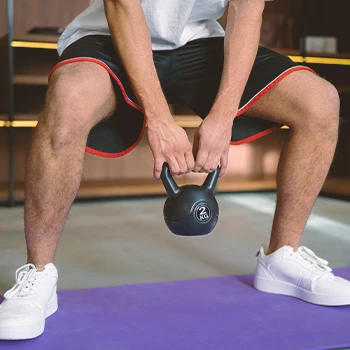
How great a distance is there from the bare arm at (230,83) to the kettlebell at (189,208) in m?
0.07

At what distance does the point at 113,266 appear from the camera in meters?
2.09

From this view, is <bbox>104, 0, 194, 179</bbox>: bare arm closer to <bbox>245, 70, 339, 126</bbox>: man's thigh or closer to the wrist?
the wrist

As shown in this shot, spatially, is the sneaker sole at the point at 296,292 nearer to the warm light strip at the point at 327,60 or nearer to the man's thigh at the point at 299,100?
the man's thigh at the point at 299,100

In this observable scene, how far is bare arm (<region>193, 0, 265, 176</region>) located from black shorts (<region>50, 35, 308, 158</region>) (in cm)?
8

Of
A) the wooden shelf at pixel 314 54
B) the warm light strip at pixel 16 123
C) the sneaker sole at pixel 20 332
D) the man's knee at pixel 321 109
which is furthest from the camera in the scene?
the wooden shelf at pixel 314 54

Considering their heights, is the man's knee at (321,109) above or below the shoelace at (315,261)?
above

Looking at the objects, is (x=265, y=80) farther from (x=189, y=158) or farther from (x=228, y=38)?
(x=189, y=158)

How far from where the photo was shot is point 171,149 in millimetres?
1418

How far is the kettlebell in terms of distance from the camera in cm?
139

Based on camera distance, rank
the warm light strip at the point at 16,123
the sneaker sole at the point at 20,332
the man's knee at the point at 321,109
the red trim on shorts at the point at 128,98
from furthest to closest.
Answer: the warm light strip at the point at 16,123, the man's knee at the point at 321,109, the red trim on shorts at the point at 128,98, the sneaker sole at the point at 20,332

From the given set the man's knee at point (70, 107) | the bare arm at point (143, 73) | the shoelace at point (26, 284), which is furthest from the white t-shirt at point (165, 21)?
the shoelace at point (26, 284)

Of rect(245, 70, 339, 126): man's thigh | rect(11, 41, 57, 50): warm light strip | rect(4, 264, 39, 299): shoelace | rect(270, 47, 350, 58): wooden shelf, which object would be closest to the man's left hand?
rect(245, 70, 339, 126): man's thigh

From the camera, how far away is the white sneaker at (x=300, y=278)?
5.04 feet

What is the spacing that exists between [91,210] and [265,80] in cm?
197
